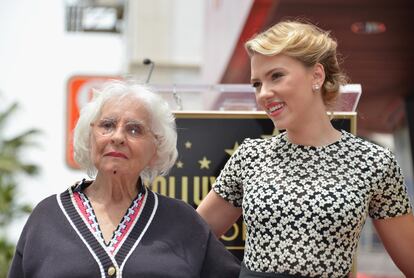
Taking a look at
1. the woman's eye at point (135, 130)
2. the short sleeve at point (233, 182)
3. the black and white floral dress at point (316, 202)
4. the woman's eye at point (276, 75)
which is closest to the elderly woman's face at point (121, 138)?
the woman's eye at point (135, 130)

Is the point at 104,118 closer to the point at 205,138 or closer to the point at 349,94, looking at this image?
the point at 205,138

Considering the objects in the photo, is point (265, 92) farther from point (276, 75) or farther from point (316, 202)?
point (316, 202)

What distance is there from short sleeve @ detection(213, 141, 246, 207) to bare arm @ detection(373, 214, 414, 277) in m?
0.55

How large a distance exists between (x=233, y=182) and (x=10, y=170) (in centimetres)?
3141

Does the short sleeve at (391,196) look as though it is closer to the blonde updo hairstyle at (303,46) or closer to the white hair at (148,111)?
the blonde updo hairstyle at (303,46)

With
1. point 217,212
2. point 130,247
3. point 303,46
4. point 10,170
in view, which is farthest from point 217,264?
point 10,170

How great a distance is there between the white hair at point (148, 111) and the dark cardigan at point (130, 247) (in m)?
0.14

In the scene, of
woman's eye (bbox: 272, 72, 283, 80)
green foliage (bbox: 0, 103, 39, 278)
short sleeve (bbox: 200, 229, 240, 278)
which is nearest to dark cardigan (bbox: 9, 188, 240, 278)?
short sleeve (bbox: 200, 229, 240, 278)

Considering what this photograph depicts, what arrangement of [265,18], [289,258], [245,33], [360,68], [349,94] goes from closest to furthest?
1. [289,258]
2. [349,94]
3. [265,18]
4. [245,33]
5. [360,68]

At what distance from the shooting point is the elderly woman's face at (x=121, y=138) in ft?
11.5

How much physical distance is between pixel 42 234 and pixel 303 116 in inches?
43.0

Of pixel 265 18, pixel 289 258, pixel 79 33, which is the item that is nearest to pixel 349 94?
pixel 289 258

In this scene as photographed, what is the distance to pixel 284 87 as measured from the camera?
3.39m

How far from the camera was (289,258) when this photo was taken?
3344 millimetres
